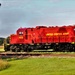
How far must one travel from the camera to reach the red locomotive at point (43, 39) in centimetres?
3922

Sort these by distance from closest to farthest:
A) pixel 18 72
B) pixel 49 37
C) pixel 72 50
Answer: pixel 18 72 → pixel 72 50 → pixel 49 37

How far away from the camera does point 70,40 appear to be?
3906 centimetres

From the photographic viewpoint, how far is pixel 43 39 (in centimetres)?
4125

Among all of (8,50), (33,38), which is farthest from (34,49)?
(8,50)

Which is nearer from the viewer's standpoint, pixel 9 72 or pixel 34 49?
pixel 9 72

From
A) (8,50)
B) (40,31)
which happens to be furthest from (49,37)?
(8,50)

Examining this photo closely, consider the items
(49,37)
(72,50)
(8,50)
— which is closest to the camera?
(72,50)

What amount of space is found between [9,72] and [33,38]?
24.1m

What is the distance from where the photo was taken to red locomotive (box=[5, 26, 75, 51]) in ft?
129

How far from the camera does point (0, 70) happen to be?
64.3ft

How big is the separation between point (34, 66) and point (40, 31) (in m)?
21.6

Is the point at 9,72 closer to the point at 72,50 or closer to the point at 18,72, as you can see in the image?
Answer: the point at 18,72

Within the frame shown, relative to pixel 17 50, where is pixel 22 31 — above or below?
above

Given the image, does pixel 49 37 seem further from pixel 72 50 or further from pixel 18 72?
pixel 18 72
